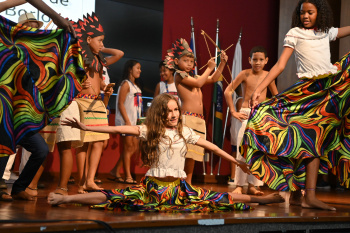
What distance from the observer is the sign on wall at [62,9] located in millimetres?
5941

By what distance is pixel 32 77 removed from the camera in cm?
342

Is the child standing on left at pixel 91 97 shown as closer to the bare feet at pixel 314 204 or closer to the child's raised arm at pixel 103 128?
the child's raised arm at pixel 103 128

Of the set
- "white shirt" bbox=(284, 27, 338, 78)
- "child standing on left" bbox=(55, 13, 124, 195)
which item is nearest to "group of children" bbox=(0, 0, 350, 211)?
"white shirt" bbox=(284, 27, 338, 78)

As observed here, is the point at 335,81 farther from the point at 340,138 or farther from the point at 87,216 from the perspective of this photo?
the point at 87,216

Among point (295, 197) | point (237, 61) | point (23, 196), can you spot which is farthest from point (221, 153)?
point (237, 61)

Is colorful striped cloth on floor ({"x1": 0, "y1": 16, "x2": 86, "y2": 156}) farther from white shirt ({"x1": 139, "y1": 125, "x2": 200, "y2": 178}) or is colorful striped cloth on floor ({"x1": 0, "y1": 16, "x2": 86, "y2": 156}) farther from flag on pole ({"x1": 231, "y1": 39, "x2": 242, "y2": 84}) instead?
flag on pole ({"x1": 231, "y1": 39, "x2": 242, "y2": 84})

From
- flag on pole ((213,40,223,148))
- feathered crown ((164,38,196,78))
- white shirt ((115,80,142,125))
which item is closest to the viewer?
feathered crown ((164,38,196,78))

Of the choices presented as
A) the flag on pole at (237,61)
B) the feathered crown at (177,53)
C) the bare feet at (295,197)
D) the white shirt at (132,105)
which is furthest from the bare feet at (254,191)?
the flag on pole at (237,61)

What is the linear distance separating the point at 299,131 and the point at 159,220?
5.04 ft

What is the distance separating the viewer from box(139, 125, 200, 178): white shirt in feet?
11.4

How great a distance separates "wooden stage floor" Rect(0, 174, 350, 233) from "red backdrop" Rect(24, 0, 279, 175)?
379cm

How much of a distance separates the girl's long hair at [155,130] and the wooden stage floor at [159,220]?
0.52 meters

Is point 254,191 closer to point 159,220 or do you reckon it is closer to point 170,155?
point 170,155

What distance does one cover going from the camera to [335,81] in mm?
3785
